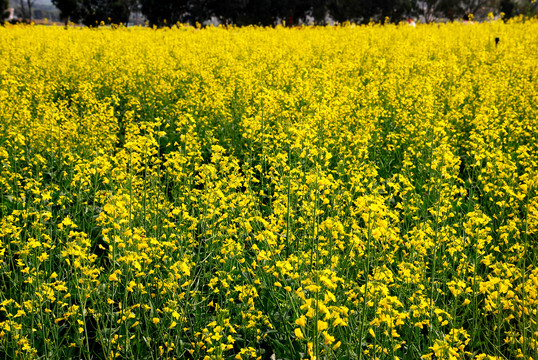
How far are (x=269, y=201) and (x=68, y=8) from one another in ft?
139

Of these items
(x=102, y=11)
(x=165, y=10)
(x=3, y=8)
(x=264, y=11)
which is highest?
(x=3, y=8)

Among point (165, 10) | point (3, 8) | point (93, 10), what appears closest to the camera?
point (165, 10)

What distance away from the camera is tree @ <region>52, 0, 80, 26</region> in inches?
1592

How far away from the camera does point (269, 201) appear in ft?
14.0

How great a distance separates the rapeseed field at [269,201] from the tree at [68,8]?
92.5ft

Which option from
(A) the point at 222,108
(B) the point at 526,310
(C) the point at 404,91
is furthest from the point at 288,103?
(B) the point at 526,310

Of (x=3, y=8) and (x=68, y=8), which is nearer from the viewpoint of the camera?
(x=68, y=8)

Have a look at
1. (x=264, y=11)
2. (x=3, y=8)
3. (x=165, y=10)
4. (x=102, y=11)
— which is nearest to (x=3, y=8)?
(x=3, y=8)

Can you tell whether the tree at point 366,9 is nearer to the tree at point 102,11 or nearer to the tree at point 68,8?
the tree at point 102,11

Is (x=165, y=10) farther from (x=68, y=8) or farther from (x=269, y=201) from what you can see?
(x=269, y=201)

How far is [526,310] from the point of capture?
8.31ft

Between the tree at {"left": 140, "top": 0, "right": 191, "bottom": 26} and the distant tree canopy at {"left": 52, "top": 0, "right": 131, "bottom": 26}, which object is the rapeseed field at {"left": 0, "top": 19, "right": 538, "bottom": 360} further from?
the distant tree canopy at {"left": 52, "top": 0, "right": 131, "bottom": 26}

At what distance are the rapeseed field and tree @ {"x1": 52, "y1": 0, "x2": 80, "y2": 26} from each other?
28.2m

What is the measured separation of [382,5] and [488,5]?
1951 centimetres
